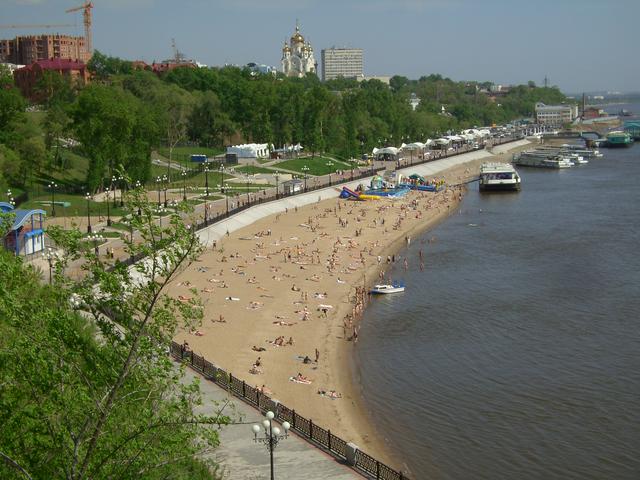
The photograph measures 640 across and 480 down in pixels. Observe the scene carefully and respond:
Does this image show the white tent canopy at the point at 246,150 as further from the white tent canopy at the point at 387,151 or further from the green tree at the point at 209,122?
the white tent canopy at the point at 387,151

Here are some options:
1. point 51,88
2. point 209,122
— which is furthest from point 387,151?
point 51,88

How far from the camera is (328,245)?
2473 inches

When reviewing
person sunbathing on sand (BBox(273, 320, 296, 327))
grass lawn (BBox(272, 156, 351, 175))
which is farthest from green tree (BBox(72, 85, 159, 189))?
person sunbathing on sand (BBox(273, 320, 296, 327))

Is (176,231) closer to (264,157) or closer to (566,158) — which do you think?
(264,157)

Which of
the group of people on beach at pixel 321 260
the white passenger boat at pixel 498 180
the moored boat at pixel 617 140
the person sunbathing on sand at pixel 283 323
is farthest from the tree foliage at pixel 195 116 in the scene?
the moored boat at pixel 617 140

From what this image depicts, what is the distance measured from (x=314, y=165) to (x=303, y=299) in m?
60.2

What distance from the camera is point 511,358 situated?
1485 inches

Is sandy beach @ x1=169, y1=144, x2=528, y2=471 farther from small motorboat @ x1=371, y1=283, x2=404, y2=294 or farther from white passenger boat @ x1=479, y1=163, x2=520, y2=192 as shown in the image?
white passenger boat @ x1=479, y1=163, x2=520, y2=192

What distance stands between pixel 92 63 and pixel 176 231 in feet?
438

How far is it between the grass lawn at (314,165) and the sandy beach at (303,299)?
21442mm

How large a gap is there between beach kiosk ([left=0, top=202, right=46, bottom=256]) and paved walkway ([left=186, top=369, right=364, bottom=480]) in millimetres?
26055

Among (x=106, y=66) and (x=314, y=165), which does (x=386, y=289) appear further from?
(x=106, y=66)

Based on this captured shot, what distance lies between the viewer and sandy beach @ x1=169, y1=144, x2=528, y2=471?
32.9 m

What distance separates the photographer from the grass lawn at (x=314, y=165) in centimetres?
10196
